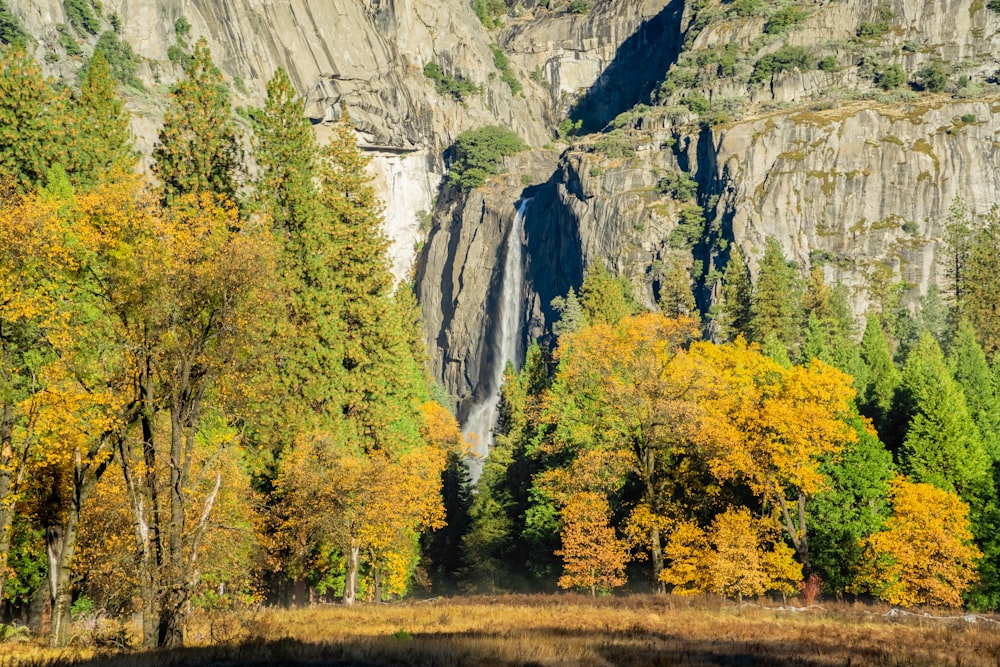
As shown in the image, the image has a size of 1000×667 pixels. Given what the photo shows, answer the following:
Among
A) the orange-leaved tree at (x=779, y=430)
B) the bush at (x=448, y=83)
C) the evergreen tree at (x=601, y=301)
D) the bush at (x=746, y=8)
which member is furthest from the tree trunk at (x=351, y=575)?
the bush at (x=448, y=83)

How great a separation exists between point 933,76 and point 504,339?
224ft

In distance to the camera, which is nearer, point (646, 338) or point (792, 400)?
point (646, 338)

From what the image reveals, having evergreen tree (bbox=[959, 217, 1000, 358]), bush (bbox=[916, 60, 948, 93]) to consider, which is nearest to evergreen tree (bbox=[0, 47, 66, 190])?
evergreen tree (bbox=[959, 217, 1000, 358])

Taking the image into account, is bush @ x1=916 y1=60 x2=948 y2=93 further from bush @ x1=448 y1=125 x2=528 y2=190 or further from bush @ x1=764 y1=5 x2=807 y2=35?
bush @ x1=448 y1=125 x2=528 y2=190

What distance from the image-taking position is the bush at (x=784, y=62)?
111500 millimetres

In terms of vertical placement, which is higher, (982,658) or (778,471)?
(778,471)

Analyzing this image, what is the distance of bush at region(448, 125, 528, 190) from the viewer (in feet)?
458

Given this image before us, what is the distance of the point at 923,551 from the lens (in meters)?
33.8

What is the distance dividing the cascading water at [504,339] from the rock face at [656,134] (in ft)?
5.95

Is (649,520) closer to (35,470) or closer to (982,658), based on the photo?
(982,658)

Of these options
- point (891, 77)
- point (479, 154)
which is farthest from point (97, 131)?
point (479, 154)

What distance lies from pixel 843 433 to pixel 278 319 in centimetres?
2679

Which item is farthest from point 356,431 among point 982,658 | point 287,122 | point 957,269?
point 957,269

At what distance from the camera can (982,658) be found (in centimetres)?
1480
